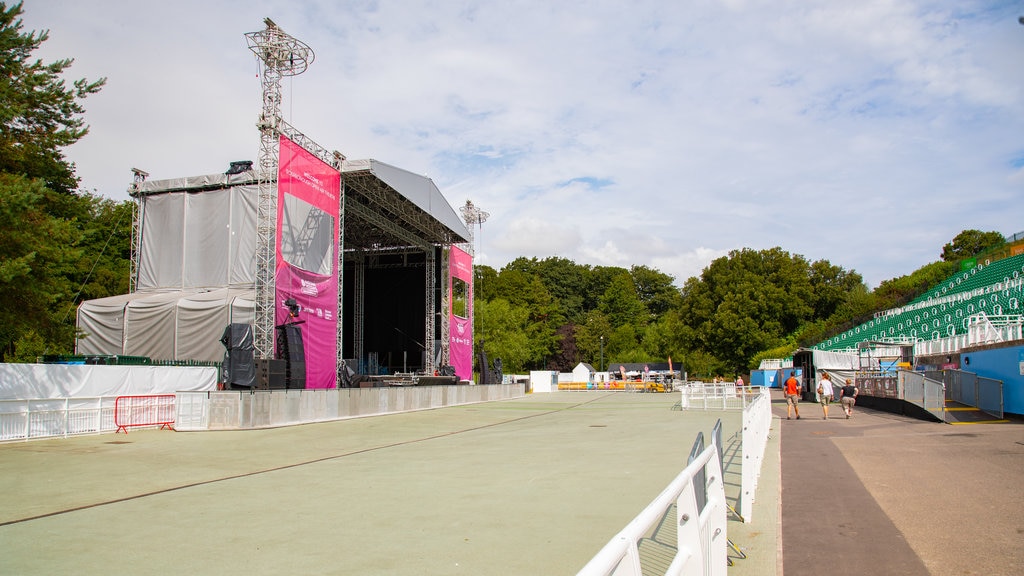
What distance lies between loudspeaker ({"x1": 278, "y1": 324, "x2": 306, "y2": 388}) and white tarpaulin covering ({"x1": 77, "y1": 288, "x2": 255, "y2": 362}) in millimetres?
6044

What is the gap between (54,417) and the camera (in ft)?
53.9

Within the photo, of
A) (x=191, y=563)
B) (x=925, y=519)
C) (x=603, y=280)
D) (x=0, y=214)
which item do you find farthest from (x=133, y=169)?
(x=603, y=280)

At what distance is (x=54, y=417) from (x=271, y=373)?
5661 mm

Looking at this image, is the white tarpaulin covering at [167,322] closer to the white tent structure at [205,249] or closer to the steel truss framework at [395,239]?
the white tent structure at [205,249]

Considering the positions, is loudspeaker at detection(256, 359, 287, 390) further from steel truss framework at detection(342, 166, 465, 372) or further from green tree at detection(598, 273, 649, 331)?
green tree at detection(598, 273, 649, 331)

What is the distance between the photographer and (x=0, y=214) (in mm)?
14984

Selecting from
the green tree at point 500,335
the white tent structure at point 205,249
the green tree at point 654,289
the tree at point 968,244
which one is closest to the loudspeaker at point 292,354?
the white tent structure at point 205,249

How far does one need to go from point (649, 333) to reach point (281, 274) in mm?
73294

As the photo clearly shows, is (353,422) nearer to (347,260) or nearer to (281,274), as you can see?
(281,274)

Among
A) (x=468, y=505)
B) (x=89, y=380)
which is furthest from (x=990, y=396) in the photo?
(x=89, y=380)

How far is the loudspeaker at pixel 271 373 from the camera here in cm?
2014

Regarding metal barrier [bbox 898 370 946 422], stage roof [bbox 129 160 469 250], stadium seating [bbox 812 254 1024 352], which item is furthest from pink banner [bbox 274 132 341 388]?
stadium seating [bbox 812 254 1024 352]

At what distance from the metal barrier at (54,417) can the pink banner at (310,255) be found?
599 cm

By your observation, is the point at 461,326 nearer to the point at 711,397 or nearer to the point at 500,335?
the point at 711,397
